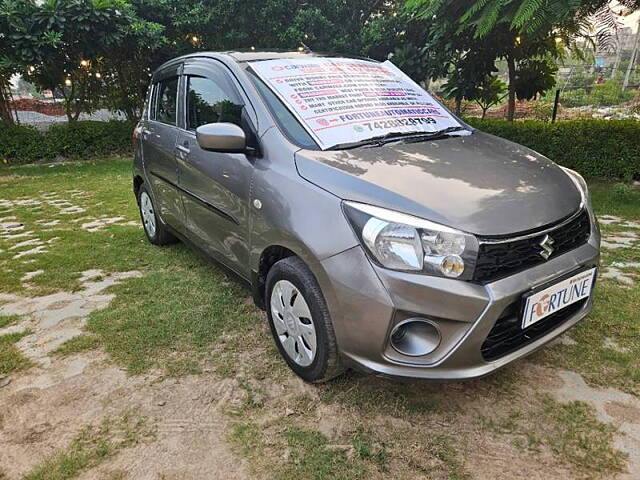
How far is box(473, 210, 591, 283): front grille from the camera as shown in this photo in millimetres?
1747

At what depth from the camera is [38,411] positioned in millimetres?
2129

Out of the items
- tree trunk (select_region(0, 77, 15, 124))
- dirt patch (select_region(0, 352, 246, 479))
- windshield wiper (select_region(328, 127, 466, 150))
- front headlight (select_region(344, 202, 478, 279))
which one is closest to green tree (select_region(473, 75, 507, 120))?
windshield wiper (select_region(328, 127, 466, 150))

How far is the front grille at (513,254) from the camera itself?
175cm

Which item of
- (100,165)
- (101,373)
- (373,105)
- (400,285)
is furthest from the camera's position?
(100,165)

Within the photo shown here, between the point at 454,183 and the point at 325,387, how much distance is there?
3.68 feet

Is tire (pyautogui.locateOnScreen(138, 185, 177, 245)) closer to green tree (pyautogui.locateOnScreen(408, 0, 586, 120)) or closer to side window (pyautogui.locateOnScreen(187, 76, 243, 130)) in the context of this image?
side window (pyautogui.locateOnScreen(187, 76, 243, 130))

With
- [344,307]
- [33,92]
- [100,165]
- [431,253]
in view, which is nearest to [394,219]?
[431,253]

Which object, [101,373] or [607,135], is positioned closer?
[101,373]

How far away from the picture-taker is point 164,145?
3.43m

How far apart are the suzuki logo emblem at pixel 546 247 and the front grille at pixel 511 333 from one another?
26 centimetres

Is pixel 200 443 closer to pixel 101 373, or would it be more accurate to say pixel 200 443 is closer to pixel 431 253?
pixel 101 373

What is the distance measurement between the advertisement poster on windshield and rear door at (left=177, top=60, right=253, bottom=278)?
283mm

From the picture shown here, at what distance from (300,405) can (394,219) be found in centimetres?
97

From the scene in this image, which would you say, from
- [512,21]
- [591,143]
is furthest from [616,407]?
[591,143]
